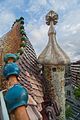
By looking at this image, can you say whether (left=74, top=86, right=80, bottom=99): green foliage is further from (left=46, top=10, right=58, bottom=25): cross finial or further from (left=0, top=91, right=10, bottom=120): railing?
(left=0, top=91, right=10, bottom=120): railing

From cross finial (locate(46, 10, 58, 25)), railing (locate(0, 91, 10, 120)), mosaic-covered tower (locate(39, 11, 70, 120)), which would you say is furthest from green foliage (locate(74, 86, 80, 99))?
railing (locate(0, 91, 10, 120))

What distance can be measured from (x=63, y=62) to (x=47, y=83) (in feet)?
3.17

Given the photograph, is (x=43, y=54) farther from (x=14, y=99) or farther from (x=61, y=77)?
(x=14, y=99)

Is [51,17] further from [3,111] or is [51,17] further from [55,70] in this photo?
[3,111]

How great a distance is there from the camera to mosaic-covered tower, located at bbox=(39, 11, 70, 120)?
8609mm

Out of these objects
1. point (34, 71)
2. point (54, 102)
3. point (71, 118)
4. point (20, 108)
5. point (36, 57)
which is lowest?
point (71, 118)

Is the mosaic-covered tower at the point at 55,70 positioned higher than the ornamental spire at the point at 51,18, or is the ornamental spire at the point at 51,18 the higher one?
the ornamental spire at the point at 51,18

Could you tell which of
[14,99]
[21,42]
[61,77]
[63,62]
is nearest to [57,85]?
[61,77]

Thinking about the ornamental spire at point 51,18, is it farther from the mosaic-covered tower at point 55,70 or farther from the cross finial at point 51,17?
the mosaic-covered tower at point 55,70

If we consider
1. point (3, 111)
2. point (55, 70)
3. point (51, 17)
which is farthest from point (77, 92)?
point (3, 111)

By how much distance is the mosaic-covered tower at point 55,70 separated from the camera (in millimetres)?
8609

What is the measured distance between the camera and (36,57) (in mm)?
9164

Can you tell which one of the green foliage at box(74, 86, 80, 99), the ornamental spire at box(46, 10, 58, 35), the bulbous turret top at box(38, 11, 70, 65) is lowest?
the green foliage at box(74, 86, 80, 99)

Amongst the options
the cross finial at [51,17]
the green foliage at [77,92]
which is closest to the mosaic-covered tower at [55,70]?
the cross finial at [51,17]
